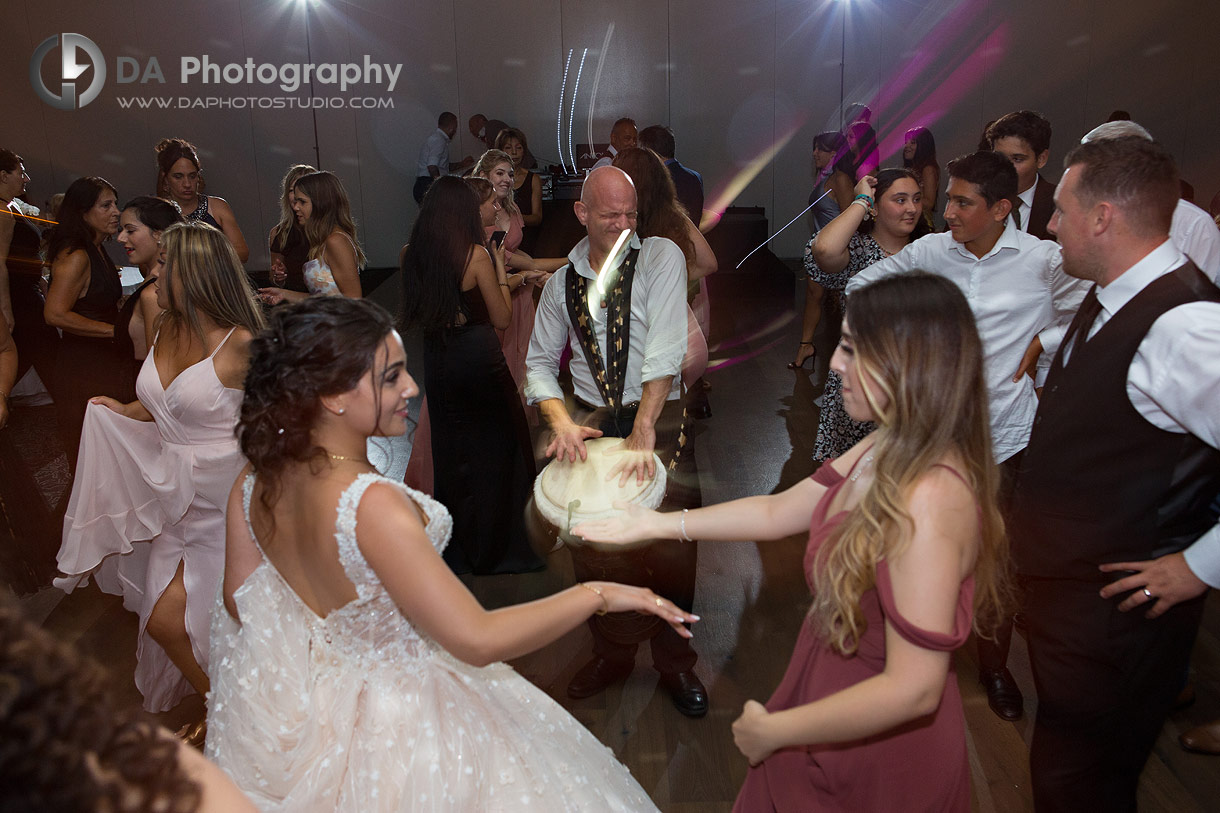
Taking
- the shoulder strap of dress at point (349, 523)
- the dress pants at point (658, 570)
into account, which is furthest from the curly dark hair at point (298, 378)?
the dress pants at point (658, 570)

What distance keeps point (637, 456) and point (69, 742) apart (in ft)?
5.71

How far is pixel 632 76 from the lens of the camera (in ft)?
34.6

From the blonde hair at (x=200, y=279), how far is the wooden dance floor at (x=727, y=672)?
49.0 inches

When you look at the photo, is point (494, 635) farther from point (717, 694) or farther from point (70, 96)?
point (70, 96)

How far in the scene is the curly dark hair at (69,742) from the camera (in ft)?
2.13

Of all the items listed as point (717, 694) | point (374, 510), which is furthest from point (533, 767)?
point (717, 694)

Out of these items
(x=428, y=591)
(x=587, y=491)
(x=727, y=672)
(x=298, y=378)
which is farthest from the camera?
(x=727, y=672)

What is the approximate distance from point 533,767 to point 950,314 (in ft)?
3.55

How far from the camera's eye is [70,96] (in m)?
10.1

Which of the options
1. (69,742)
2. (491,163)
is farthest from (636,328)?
(491,163)

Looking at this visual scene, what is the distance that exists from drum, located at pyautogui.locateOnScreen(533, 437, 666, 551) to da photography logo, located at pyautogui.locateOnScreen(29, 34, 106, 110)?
1018 cm

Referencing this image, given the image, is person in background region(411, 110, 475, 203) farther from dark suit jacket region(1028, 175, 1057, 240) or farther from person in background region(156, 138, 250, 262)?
dark suit jacket region(1028, 175, 1057, 240)

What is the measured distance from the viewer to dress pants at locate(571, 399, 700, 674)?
9.07 feet

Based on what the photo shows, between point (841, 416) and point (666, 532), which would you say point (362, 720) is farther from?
point (841, 416)
